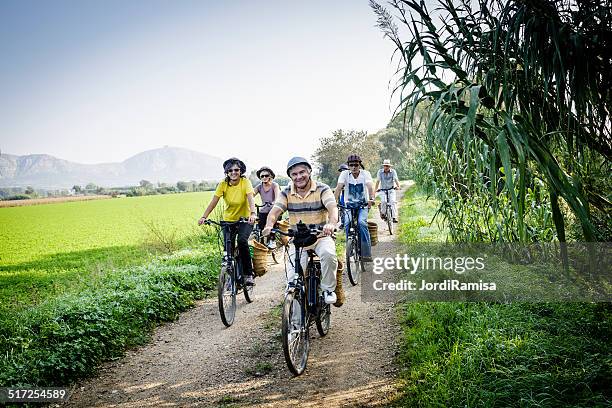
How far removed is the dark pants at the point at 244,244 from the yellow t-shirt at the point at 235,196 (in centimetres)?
36

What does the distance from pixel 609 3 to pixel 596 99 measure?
0.72 meters

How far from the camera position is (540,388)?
9.41 feet

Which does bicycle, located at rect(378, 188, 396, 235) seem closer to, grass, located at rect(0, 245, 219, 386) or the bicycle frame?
grass, located at rect(0, 245, 219, 386)

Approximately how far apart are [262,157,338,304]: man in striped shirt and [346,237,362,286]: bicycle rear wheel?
8.48 ft

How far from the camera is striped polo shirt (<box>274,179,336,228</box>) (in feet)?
15.0

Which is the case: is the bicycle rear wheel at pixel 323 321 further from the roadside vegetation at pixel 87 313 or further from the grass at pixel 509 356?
the roadside vegetation at pixel 87 313

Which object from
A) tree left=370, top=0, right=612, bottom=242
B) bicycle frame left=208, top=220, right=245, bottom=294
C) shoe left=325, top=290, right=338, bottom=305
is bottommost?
shoe left=325, top=290, right=338, bottom=305

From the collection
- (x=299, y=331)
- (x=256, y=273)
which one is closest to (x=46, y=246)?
(x=256, y=273)

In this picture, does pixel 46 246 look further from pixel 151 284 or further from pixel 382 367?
pixel 382 367

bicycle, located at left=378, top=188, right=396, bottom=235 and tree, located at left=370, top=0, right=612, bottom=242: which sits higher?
tree, located at left=370, top=0, right=612, bottom=242

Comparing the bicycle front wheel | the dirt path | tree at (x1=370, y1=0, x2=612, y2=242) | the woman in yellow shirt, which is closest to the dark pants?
the woman in yellow shirt

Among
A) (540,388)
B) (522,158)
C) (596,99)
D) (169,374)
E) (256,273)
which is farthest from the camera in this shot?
(256,273)

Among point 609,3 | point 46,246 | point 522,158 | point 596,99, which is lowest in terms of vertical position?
point 46,246

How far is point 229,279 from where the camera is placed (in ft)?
18.9
